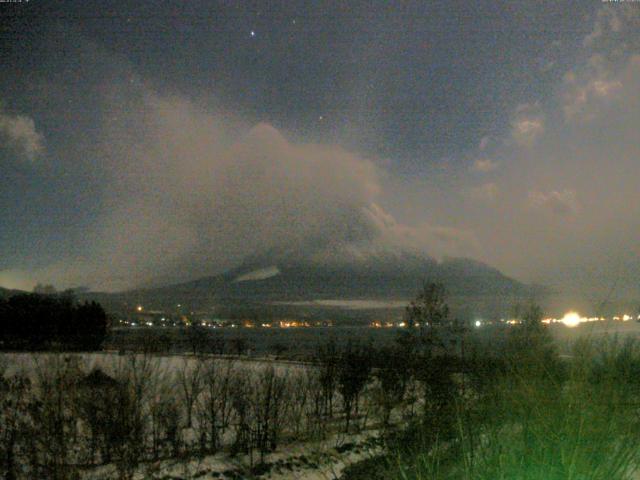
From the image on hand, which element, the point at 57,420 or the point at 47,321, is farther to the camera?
the point at 47,321

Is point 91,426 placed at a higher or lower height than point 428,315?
lower

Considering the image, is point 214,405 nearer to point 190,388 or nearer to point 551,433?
point 190,388

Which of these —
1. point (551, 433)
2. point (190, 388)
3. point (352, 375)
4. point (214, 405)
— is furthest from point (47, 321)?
point (551, 433)

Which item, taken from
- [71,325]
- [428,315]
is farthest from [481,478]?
[71,325]

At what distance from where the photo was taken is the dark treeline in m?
41.3

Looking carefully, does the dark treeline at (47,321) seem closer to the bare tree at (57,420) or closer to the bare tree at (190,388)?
the bare tree at (190,388)

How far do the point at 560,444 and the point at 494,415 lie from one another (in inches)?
57.0

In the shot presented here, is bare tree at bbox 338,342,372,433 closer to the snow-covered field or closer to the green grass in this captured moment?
the snow-covered field

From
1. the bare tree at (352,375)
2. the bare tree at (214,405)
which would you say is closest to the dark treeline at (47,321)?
the bare tree at (352,375)

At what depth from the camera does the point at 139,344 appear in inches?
832

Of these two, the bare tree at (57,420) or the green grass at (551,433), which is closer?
the green grass at (551,433)

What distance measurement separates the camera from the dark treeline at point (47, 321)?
136 feet

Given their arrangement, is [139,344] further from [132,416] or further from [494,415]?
[494,415]

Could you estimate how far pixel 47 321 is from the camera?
152 ft
